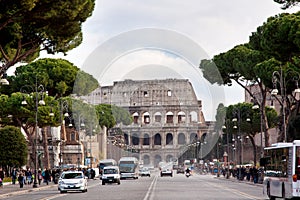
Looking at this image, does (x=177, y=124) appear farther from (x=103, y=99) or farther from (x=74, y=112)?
(x=74, y=112)

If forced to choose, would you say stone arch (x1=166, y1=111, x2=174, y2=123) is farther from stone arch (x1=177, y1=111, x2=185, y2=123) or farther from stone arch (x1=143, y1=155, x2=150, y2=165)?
stone arch (x1=143, y1=155, x2=150, y2=165)

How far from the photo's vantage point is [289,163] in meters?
26.2

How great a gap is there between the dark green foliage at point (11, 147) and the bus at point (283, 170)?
38.3 metres

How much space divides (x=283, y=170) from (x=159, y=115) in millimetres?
170790

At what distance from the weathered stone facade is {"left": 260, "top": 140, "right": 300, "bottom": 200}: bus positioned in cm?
14952

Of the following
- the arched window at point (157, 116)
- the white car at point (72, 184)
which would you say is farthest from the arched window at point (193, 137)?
the white car at point (72, 184)

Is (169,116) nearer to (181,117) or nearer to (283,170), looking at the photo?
(181,117)

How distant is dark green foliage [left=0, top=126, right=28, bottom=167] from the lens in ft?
216

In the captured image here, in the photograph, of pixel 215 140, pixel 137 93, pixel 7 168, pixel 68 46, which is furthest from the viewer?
pixel 137 93

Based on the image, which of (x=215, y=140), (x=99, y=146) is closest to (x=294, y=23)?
(x=99, y=146)

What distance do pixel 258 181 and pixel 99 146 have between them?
71.0 m

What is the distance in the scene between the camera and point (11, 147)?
65.9m

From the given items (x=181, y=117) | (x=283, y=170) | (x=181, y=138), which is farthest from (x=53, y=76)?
(x=181, y=117)

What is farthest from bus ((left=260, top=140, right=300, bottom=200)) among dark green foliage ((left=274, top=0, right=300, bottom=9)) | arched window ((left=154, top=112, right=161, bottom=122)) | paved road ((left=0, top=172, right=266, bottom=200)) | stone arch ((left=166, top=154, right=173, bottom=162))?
arched window ((left=154, top=112, right=161, bottom=122))
